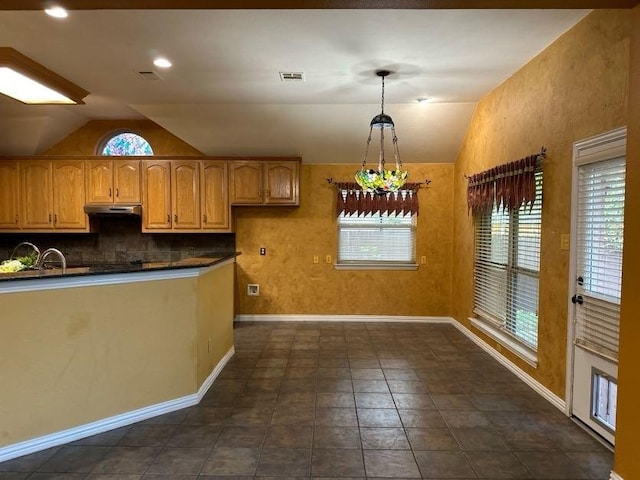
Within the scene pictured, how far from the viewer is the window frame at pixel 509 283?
11.5 ft

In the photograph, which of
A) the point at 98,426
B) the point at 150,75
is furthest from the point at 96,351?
the point at 150,75

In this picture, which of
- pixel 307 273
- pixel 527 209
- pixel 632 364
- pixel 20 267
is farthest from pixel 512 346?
pixel 20 267

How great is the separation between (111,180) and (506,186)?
4.97 meters

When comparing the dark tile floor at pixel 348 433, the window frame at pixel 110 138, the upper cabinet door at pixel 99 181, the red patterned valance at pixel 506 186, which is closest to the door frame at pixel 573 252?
the dark tile floor at pixel 348 433

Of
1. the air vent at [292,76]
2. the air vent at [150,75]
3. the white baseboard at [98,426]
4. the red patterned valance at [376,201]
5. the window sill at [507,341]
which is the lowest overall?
the white baseboard at [98,426]

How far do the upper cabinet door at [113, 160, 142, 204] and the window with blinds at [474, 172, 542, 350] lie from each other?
4607 millimetres

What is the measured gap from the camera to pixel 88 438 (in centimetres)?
263

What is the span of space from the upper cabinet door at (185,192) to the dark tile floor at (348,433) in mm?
2261

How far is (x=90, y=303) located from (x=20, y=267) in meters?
1.40

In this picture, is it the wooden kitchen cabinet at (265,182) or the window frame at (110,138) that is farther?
the window frame at (110,138)

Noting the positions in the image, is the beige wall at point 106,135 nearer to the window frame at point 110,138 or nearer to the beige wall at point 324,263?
the window frame at point 110,138

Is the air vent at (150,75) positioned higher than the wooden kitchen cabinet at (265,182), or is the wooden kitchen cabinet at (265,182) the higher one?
the air vent at (150,75)

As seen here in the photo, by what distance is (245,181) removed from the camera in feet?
17.9

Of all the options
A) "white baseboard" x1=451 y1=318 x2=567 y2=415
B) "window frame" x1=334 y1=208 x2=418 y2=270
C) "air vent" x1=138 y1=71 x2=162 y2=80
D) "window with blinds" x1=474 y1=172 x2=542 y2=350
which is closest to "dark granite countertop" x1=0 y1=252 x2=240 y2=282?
"air vent" x1=138 y1=71 x2=162 y2=80
